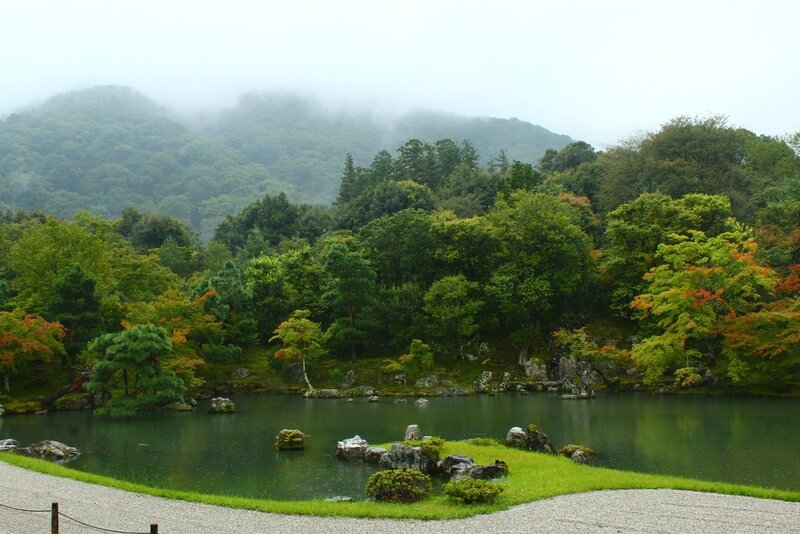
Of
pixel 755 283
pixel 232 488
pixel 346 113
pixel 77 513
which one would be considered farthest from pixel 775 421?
pixel 346 113

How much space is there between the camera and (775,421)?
2216 cm

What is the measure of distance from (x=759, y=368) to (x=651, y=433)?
44.6 feet

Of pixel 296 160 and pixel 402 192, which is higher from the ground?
pixel 296 160

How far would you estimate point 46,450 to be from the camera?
61.4ft

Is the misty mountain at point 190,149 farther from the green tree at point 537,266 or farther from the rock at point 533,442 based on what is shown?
the rock at point 533,442

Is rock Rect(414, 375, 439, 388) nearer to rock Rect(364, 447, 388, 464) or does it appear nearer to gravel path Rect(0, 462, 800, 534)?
rock Rect(364, 447, 388, 464)

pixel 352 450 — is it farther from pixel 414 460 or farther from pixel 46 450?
pixel 46 450

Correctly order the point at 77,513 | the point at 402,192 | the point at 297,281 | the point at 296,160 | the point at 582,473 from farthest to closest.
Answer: the point at 296,160 < the point at 402,192 < the point at 297,281 < the point at 582,473 < the point at 77,513

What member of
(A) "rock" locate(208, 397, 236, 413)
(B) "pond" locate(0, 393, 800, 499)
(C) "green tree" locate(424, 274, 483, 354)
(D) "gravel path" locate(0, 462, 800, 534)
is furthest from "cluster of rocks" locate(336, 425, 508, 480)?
(C) "green tree" locate(424, 274, 483, 354)

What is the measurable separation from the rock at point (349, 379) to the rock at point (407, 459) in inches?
842

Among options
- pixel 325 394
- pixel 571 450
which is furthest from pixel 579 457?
pixel 325 394

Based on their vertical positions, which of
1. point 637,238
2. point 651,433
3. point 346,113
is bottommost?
point 651,433

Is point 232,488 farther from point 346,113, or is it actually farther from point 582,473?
point 346,113

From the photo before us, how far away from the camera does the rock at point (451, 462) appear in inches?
617
